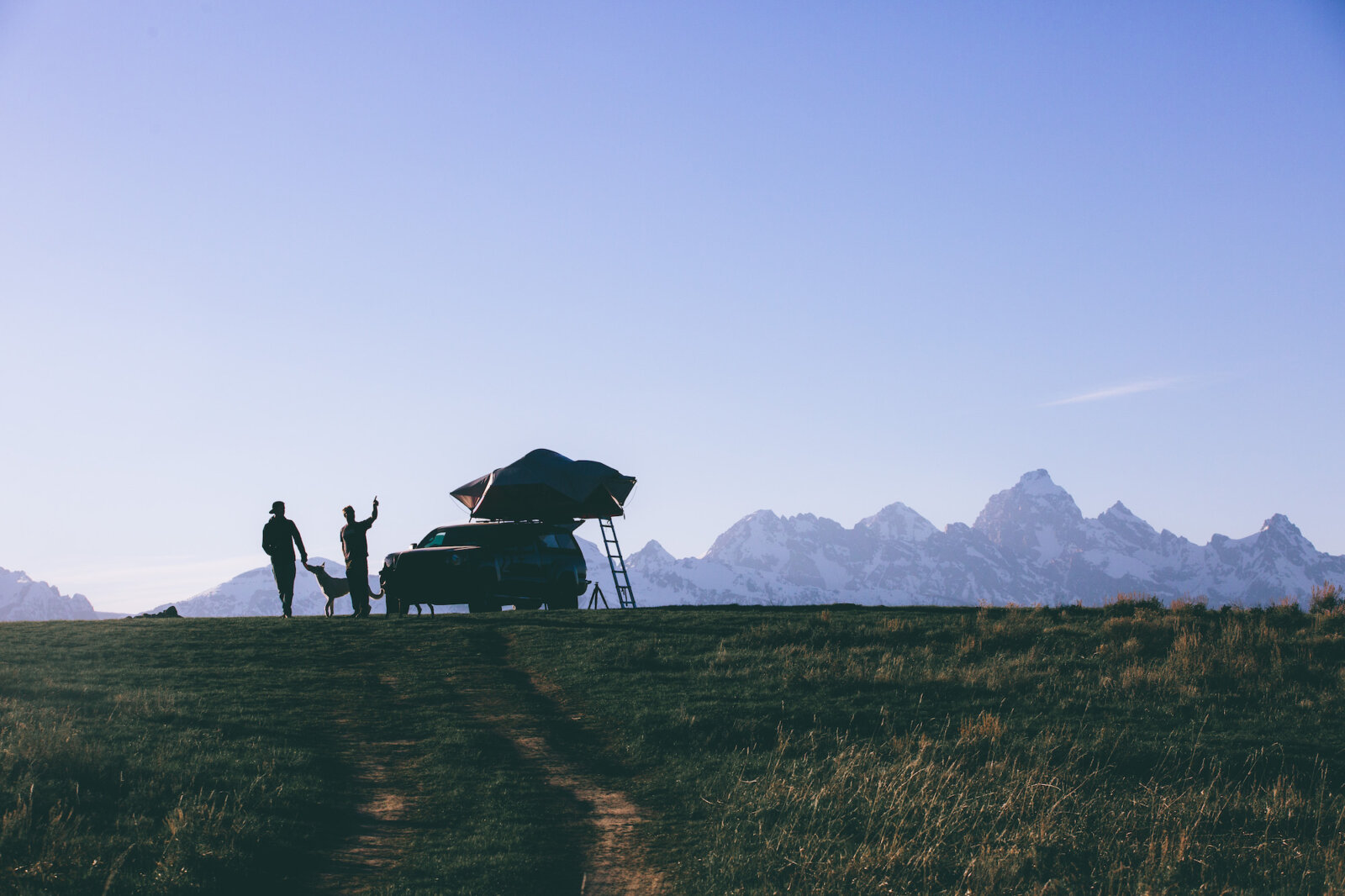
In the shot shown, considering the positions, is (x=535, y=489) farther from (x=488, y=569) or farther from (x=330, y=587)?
(x=330, y=587)

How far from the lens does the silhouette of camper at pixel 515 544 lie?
22594 mm

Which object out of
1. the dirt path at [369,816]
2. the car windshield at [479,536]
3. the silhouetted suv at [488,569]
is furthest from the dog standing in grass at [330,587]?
the dirt path at [369,816]

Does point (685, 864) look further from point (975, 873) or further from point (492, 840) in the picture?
point (975, 873)

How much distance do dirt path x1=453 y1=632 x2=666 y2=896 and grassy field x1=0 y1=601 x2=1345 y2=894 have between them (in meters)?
0.10

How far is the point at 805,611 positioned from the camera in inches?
944

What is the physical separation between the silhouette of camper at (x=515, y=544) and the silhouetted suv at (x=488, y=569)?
20mm

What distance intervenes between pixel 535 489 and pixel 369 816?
18455 millimetres

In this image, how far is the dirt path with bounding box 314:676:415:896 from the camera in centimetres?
776

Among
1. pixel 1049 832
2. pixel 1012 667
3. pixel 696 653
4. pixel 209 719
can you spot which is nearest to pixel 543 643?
pixel 696 653

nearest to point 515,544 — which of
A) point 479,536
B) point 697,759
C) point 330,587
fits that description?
point 479,536

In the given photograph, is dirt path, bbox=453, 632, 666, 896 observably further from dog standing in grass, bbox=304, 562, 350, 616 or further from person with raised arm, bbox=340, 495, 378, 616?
dog standing in grass, bbox=304, 562, 350, 616

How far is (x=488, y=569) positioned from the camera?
22.8 meters

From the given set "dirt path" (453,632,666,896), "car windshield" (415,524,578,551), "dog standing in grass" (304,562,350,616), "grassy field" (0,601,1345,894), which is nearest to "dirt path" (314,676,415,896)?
"grassy field" (0,601,1345,894)

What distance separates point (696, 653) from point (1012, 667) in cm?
Answer: 543
